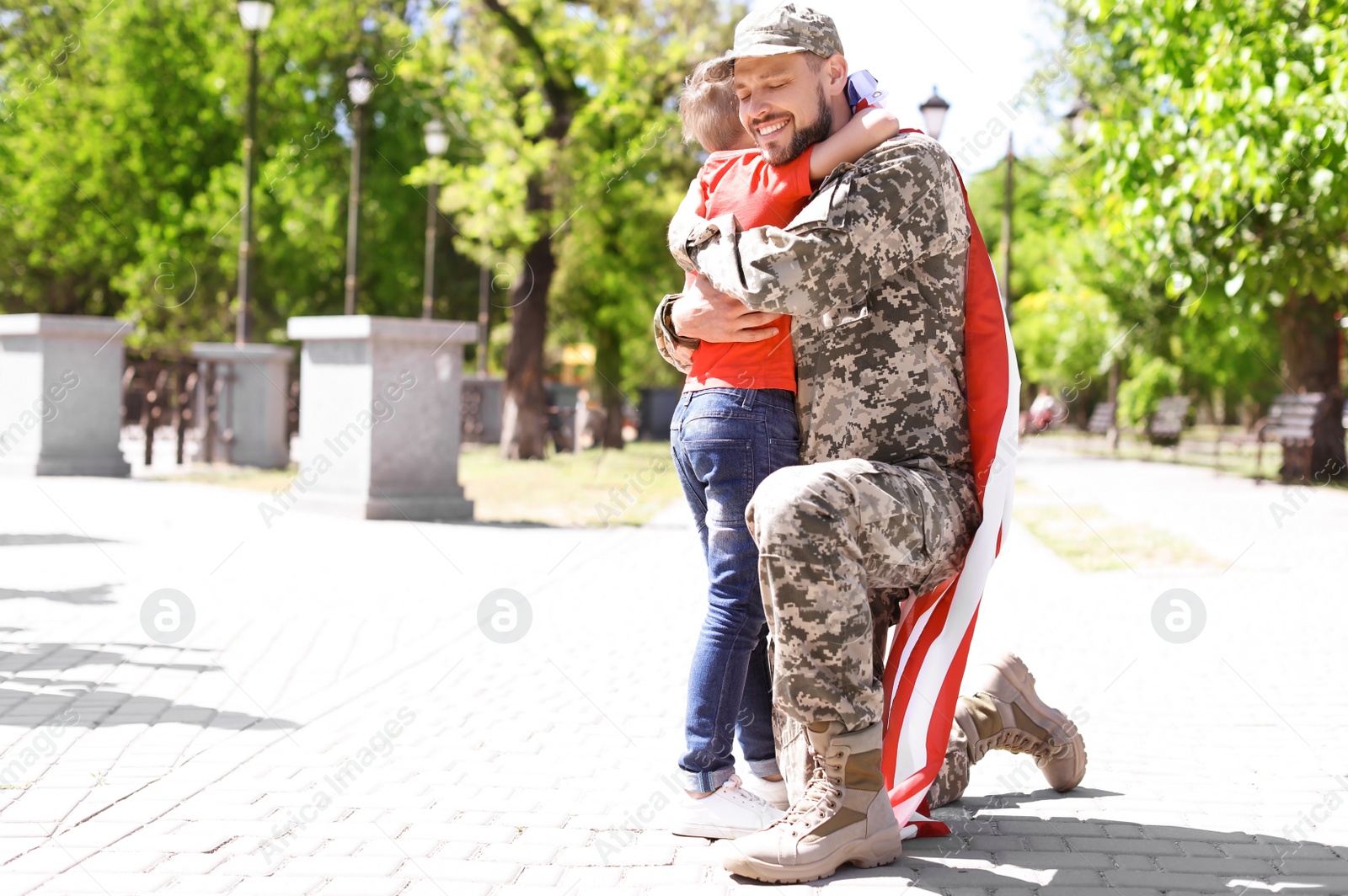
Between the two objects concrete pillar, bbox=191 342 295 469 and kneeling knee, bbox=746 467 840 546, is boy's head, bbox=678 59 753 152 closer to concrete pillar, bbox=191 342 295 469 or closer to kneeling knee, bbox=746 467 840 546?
kneeling knee, bbox=746 467 840 546

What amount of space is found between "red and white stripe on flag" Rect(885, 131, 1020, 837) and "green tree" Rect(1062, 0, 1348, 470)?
24.2ft

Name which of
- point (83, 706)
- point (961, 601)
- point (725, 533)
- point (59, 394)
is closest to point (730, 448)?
point (725, 533)

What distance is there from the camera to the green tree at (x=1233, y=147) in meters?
10.1

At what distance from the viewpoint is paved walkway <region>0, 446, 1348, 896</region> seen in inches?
129

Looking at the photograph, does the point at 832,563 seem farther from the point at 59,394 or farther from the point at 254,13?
the point at 254,13

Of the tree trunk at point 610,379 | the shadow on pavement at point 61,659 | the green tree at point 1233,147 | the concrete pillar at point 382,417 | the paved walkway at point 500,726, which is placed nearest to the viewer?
the paved walkway at point 500,726

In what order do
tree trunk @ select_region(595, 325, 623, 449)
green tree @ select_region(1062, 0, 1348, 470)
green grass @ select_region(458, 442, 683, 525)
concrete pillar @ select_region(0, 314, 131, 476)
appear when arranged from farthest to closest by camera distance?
tree trunk @ select_region(595, 325, 623, 449) < concrete pillar @ select_region(0, 314, 131, 476) < green grass @ select_region(458, 442, 683, 525) < green tree @ select_region(1062, 0, 1348, 470)

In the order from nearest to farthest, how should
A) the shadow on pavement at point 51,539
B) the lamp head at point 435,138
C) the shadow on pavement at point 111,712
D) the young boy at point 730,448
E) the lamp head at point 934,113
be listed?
the young boy at point 730,448 < the shadow on pavement at point 111,712 < the shadow on pavement at point 51,539 < the lamp head at point 934,113 < the lamp head at point 435,138

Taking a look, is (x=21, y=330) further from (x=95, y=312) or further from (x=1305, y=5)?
(x=95, y=312)

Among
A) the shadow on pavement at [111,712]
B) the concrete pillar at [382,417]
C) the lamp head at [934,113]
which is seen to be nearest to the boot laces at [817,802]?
the shadow on pavement at [111,712]

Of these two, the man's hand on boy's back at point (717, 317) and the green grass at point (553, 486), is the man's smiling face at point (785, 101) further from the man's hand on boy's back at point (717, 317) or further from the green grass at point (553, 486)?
the green grass at point (553, 486)

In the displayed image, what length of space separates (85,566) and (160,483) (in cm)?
646

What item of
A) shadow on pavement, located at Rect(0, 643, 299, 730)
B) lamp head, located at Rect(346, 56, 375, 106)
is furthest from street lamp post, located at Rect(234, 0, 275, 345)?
shadow on pavement, located at Rect(0, 643, 299, 730)

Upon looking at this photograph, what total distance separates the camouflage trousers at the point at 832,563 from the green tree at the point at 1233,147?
786 cm
